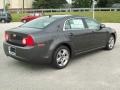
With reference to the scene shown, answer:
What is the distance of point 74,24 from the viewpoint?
6.59 m

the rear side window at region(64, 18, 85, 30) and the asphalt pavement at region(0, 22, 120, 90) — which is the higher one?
the rear side window at region(64, 18, 85, 30)

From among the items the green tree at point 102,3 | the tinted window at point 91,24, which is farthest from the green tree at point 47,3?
the tinted window at point 91,24

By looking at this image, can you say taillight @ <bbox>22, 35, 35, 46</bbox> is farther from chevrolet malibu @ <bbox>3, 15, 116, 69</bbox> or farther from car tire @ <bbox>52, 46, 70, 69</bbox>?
car tire @ <bbox>52, 46, 70, 69</bbox>

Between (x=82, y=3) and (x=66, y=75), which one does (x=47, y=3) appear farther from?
(x=66, y=75)

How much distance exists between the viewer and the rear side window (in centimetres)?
633

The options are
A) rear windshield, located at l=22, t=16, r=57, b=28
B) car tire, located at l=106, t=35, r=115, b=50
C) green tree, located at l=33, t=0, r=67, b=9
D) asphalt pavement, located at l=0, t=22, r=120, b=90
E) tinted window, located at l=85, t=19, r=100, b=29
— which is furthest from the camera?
green tree, located at l=33, t=0, r=67, b=9

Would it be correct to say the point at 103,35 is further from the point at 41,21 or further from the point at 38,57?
the point at 38,57

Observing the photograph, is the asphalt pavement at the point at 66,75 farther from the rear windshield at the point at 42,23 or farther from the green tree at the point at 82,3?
the green tree at the point at 82,3

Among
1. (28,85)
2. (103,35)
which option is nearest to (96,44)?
(103,35)

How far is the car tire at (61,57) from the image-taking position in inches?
232

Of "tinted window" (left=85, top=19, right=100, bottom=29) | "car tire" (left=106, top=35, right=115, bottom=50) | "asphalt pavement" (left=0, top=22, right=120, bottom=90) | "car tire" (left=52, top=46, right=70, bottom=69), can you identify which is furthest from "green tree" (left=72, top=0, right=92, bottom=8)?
"car tire" (left=52, top=46, right=70, bottom=69)

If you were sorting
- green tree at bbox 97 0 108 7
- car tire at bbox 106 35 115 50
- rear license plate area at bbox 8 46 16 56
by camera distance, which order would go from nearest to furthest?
rear license plate area at bbox 8 46 16 56 → car tire at bbox 106 35 115 50 → green tree at bbox 97 0 108 7

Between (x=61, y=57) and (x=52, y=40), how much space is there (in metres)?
0.64

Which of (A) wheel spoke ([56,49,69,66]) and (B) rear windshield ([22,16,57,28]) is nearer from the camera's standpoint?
(A) wheel spoke ([56,49,69,66])
